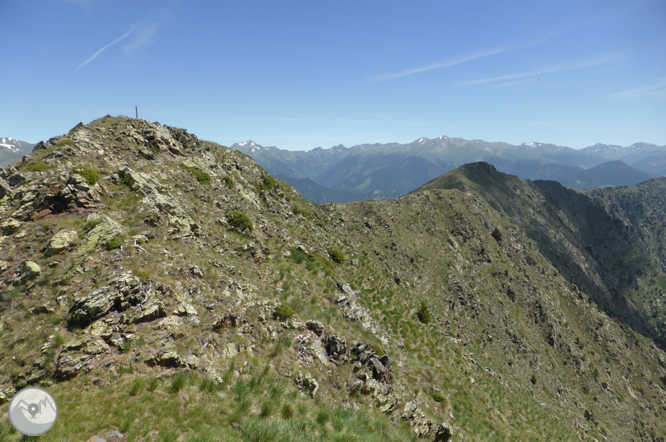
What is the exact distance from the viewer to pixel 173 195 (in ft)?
76.3

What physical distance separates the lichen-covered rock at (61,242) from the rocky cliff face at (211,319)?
75 millimetres

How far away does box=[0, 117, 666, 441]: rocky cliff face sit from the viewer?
9.91m

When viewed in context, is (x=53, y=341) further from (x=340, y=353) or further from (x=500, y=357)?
(x=500, y=357)

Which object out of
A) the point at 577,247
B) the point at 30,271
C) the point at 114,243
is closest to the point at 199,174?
the point at 114,243

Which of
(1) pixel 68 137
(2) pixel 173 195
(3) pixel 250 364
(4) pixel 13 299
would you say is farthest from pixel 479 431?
(1) pixel 68 137

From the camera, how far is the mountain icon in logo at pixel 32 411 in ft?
19.4

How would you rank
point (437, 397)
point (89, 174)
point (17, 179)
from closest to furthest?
point (17, 179), point (89, 174), point (437, 397)

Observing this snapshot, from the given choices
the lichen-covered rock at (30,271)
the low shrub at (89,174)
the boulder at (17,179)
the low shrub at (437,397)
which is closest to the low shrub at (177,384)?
the lichen-covered rock at (30,271)

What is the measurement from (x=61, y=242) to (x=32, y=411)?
1142 cm

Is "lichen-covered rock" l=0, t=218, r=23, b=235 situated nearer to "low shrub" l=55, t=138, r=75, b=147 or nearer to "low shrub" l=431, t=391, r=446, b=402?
"low shrub" l=55, t=138, r=75, b=147

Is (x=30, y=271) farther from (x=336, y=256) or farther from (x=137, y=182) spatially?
(x=336, y=256)

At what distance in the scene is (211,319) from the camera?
14.1m

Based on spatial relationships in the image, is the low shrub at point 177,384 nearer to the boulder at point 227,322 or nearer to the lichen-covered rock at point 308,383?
the boulder at point 227,322

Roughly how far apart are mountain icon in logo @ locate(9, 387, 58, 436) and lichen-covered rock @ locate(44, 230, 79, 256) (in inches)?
423
